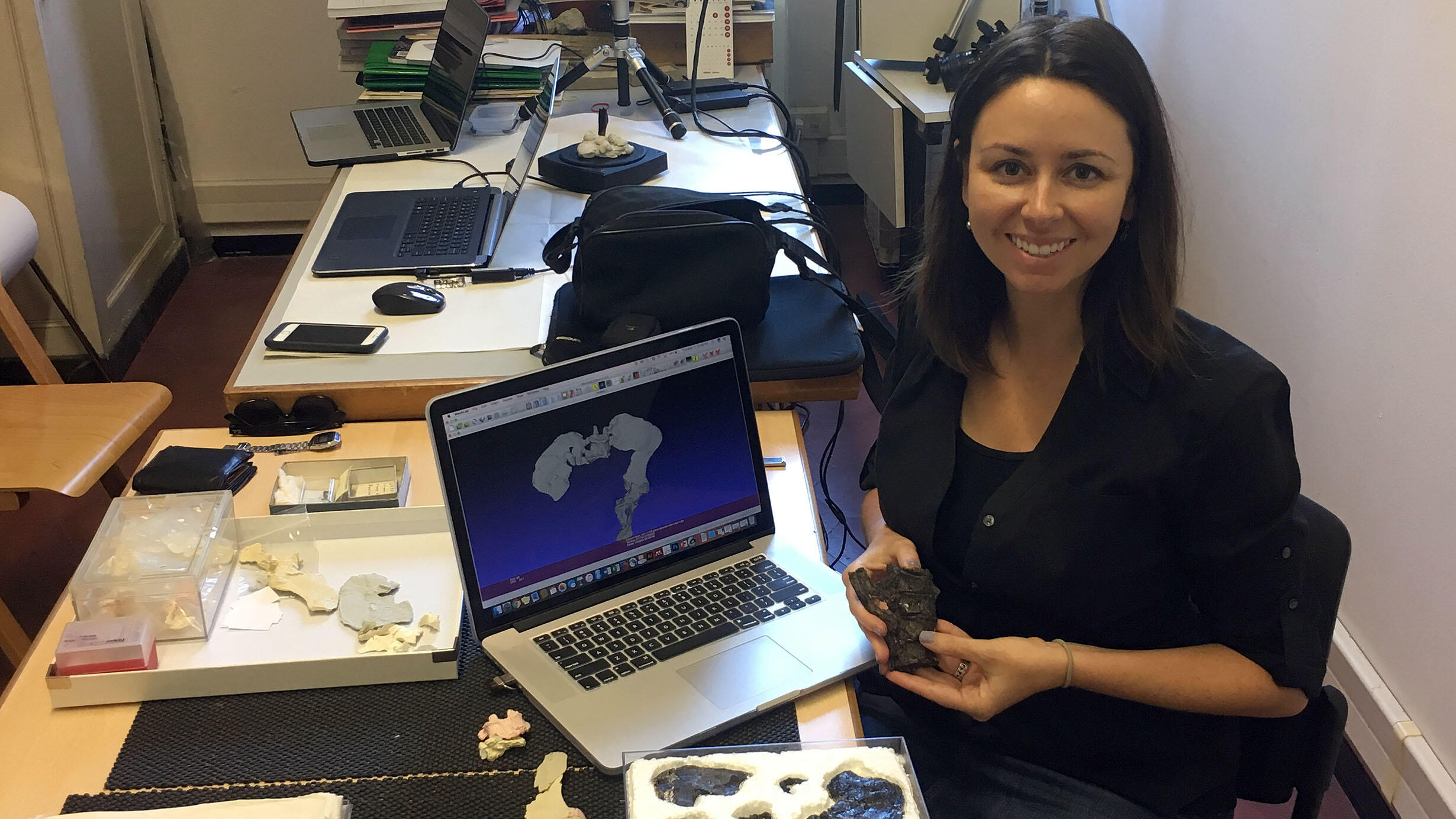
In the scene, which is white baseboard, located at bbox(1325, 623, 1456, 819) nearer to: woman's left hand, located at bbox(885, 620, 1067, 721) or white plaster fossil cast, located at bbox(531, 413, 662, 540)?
woman's left hand, located at bbox(885, 620, 1067, 721)

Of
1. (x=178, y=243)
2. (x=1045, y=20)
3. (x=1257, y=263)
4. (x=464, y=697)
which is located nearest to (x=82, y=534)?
(x=178, y=243)

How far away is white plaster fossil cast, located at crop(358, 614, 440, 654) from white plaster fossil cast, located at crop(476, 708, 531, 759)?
12cm

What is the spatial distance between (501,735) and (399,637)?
0.53 ft

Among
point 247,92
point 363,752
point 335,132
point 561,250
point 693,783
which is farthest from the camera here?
point 247,92

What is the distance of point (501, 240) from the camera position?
196cm

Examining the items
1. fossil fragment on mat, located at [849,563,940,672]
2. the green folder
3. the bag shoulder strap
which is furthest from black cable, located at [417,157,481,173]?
fossil fragment on mat, located at [849,563,940,672]

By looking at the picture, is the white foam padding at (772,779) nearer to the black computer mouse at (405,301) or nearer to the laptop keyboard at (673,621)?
the laptop keyboard at (673,621)

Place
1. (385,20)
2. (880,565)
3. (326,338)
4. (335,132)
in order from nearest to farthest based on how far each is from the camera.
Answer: (880,565), (326,338), (335,132), (385,20)

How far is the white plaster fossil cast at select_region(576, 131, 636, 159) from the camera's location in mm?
2213

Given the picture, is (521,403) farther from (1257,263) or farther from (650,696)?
(1257,263)

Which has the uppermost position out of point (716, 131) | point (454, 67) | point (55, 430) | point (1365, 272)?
point (454, 67)

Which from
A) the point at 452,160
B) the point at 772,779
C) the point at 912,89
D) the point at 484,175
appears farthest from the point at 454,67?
the point at 772,779

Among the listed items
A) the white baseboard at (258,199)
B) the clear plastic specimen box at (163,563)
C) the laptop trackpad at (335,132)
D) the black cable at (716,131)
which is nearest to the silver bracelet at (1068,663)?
the clear plastic specimen box at (163,563)

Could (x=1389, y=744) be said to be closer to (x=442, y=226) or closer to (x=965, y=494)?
(x=965, y=494)
